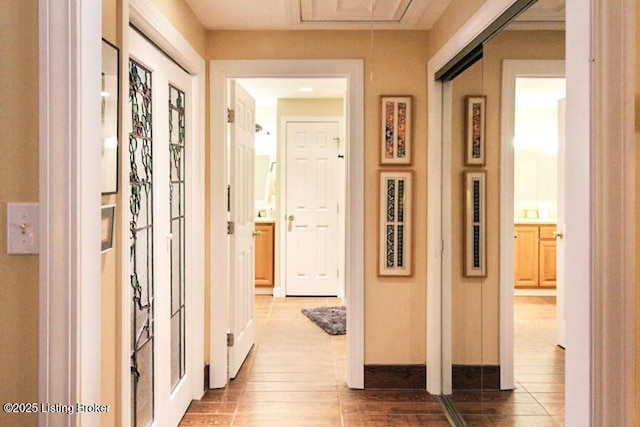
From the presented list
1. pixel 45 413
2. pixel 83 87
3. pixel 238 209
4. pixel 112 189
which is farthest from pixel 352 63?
pixel 45 413

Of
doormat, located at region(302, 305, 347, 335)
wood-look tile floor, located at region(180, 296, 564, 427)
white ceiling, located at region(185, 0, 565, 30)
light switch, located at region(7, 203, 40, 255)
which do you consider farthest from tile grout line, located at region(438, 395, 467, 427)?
light switch, located at region(7, 203, 40, 255)

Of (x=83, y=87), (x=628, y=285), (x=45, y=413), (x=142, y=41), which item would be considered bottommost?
(x=45, y=413)

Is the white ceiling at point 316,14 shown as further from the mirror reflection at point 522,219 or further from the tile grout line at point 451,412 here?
the tile grout line at point 451,412

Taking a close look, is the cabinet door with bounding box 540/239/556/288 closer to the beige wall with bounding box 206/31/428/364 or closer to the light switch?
the light switch

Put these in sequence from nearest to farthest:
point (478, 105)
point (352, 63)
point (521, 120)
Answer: point (521, 120) < point (478, 105) < point (352, 63)

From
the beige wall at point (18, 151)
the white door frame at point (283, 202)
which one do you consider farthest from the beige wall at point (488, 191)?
the white door frame at point (283, 202)

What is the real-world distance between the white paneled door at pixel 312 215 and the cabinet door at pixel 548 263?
4535mm

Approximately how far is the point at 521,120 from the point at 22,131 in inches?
63.3

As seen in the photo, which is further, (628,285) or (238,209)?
(238,209)

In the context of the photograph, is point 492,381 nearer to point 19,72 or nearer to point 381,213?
point 381,213

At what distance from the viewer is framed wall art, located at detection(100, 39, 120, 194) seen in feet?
5.45

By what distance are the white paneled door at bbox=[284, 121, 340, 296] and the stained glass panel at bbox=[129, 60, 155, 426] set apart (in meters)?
3.83

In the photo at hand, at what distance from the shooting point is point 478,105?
2506 millimetres

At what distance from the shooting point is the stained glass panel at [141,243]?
2227 mm
